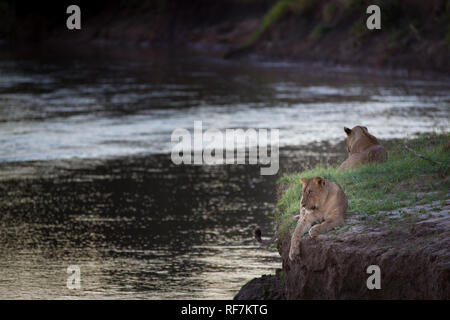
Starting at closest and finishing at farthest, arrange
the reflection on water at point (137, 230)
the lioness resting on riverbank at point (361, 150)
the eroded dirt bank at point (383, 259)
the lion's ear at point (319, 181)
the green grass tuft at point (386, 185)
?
the eroded dirt bank at point (383, 259) → the lion's ear at point (319, 181) → the green grass tuft at point (386, 185) → the reflection on water at point (137, 230) → the lioness resting on riverbank at point (361, 150)

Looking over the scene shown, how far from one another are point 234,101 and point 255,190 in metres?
14.3

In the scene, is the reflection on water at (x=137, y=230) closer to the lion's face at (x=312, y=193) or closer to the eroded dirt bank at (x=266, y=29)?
the lion's face at (x=312, y=193)

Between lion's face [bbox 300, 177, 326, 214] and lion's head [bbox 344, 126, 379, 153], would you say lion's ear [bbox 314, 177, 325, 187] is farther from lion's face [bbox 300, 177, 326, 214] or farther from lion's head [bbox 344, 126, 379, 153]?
lion's head [bbox 344, 126, 379, 153]

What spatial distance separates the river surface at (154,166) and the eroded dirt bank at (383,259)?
2.43 meters

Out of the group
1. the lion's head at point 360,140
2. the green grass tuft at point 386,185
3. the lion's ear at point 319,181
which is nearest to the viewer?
the lion's ear at point 319,181

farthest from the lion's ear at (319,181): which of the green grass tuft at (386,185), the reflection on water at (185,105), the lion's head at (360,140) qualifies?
the reflection on water at (185,105)

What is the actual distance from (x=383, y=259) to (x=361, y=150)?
412 cm

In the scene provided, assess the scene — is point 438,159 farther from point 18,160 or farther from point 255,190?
point 18,160

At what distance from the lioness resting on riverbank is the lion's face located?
2997 mm

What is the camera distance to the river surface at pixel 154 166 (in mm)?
12414

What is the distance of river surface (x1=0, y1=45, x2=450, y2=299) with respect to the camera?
1241 centimetres

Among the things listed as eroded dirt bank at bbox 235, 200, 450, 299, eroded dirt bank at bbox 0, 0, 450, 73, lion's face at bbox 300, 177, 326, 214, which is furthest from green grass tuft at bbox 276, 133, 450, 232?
eroded dirt bank at bbox 0, 0, 450, 73

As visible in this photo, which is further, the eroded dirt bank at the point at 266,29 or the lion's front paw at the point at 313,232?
the eroded dirt bank at the point at 266,29

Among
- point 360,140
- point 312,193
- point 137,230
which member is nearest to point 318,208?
point 312,193
